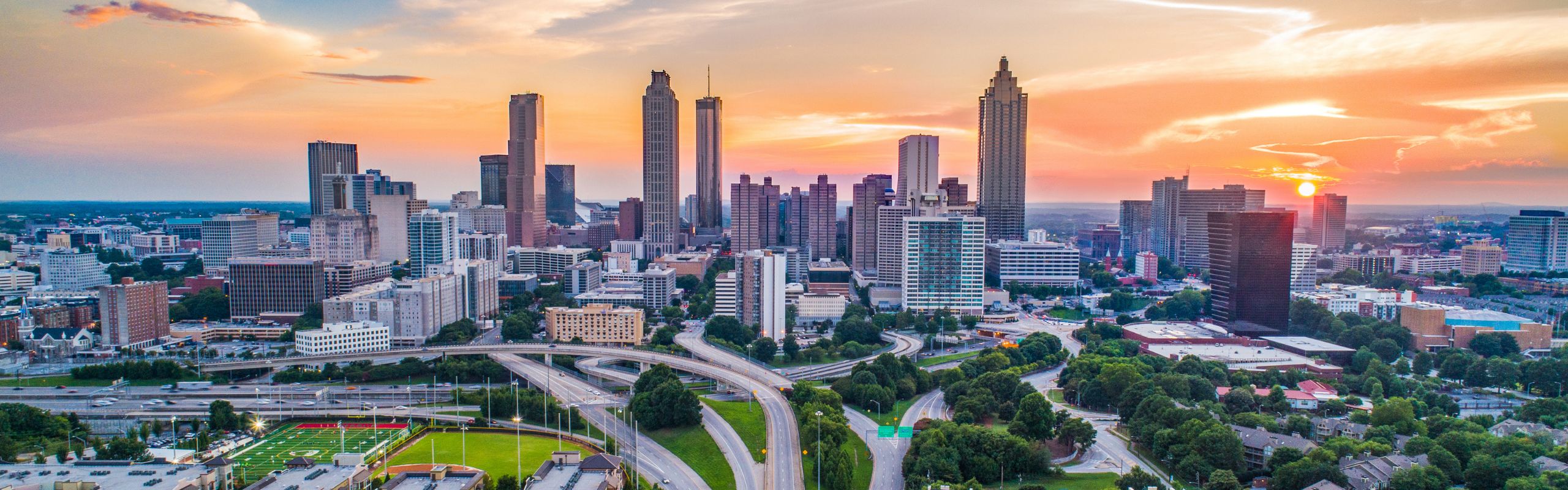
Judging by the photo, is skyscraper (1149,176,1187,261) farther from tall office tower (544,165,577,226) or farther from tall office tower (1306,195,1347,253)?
tall office tower (544,165,577,226)

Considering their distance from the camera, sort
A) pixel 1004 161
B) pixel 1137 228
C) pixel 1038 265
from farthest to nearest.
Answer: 1. pixel 1137 228
2. pixel 1004 161
3. pixel 1038 265

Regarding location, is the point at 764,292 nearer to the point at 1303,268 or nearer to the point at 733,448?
the point at 733,448

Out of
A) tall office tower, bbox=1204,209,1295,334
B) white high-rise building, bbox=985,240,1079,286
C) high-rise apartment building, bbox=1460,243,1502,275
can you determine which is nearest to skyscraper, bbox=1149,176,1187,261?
white high-rise building, bbox=985,240,1079,286

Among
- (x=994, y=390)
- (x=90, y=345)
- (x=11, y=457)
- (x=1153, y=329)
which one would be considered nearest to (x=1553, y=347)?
(x=1153, y=329)

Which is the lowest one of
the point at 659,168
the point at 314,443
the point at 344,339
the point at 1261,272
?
the point at 314,443

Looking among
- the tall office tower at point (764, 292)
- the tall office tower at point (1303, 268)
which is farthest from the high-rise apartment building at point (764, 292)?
the tall office tower at point (1303, 268)

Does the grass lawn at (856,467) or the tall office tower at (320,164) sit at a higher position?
the tall office tower at (320,164)

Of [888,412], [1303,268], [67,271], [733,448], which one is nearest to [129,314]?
[67,271]

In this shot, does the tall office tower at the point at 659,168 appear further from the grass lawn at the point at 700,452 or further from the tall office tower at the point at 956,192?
the grass lawn at the point at 700,452
